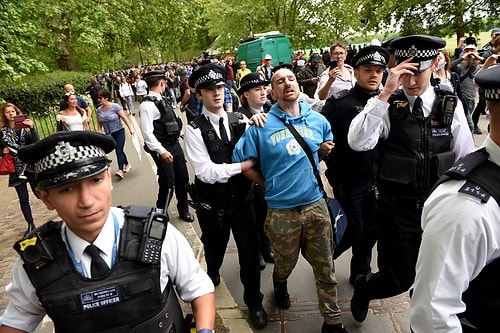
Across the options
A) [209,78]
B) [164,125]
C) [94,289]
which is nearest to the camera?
[94,289]

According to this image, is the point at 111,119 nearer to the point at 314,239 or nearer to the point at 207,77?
the point at 207,77

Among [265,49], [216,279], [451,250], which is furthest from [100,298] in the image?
[265,49]

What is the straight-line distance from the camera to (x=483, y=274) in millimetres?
1426

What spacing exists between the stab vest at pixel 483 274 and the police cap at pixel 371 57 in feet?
6.39

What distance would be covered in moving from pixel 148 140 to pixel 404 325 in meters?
3.67

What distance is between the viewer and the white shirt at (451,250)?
132 centimetres

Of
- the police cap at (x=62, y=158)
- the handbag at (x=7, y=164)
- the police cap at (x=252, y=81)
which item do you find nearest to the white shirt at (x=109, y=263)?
the police cap at (x=62, y=158)

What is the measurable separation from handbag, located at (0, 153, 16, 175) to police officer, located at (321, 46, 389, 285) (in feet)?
15.2

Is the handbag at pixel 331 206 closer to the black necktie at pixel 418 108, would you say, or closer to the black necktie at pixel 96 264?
the black necktie at pixel 418 108

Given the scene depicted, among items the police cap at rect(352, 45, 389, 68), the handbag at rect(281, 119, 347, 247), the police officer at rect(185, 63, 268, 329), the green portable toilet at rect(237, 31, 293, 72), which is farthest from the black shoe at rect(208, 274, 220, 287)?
the green portable toilet at rect(237, 31, 293, 72)

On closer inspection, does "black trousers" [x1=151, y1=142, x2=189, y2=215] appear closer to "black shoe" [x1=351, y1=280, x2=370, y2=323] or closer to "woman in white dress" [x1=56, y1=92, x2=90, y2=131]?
→ "woman in white dress" [x1=56, y1=92, x2=90, y2=131]

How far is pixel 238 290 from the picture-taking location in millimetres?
3705

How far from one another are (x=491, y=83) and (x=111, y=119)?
7.24 metres

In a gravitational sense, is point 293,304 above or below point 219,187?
below
